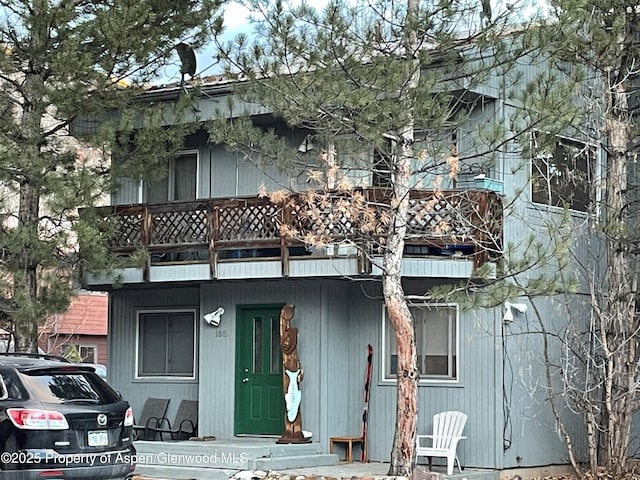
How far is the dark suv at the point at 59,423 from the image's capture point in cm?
1125

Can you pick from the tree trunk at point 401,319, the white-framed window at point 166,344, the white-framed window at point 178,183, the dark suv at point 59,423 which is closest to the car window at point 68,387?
the dark suv at point 59,423

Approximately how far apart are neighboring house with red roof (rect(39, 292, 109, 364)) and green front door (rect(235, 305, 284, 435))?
14.5m

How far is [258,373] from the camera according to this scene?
18578mm

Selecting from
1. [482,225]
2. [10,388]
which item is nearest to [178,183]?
[482,225]

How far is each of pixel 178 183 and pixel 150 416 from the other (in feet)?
13.4

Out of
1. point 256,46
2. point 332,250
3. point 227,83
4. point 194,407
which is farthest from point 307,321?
point 256,46

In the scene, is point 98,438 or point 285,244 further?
point 285,244

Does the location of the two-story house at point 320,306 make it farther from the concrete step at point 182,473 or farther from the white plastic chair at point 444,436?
the concrete step at point 182,473

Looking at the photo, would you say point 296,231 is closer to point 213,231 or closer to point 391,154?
point 213,231

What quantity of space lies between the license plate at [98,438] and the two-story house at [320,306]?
202 inches

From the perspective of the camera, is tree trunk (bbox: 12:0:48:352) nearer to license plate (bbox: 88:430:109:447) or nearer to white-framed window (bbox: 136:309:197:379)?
white-framed window (bbox: 136:309:197:379)

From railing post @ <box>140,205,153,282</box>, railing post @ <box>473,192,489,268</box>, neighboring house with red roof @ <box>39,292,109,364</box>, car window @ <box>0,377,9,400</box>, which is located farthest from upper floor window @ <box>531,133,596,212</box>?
neighboring house with red roof @ <box>39,292,109,364</box>

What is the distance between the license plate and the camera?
11836 mm

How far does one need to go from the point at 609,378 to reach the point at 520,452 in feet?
5.94
